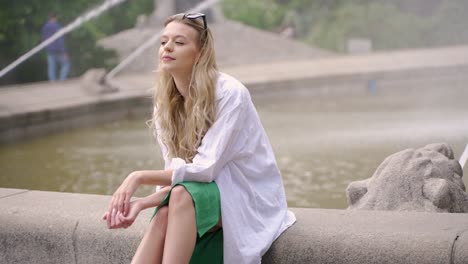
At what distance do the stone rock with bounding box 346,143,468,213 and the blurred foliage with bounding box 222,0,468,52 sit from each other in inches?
750

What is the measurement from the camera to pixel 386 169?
14.0ft

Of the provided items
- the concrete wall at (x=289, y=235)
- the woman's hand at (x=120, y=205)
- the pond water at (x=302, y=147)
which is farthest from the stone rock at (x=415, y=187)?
the pond water at (x=302, y=147)

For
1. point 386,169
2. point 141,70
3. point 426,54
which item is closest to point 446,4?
point 426,54

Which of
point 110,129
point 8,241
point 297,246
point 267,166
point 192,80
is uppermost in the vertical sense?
point 192,80

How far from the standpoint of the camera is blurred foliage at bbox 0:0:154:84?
53.8 ft

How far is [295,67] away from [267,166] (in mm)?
14624

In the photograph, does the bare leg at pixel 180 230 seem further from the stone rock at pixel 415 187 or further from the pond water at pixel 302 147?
the pond water at pixel 302 147

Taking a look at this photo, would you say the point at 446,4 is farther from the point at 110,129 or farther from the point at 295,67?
the point at 110,129

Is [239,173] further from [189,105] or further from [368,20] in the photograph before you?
[368,20]

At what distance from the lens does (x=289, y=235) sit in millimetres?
3611

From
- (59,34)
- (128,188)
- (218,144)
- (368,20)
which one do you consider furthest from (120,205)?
(368,20)

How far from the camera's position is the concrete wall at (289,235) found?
11.1ft

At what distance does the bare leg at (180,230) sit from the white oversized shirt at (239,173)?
0.35 feet

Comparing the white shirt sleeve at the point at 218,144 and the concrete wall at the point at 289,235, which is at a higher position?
the white shirt sleeve at the point at 218,144
